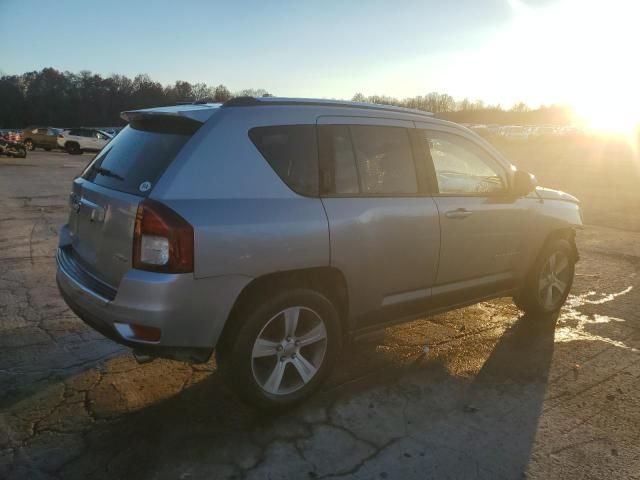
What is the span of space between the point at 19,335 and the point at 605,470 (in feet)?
14.1

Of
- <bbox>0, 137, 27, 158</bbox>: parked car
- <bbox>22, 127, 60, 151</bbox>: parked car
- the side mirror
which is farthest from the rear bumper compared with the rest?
<bbox>22, 127, 60, 151</bbox>: parked car

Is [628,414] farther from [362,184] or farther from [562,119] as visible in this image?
[562,119]

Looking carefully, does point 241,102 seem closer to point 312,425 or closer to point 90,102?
point 312,425

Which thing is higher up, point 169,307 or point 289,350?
→ point 169,307

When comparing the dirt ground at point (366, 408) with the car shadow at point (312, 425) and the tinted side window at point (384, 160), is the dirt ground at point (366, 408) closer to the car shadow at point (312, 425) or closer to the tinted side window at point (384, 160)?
the car shadow at point (312, 425)

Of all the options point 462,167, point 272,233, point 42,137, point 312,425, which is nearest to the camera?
point 272,233

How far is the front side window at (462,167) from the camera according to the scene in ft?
13.1

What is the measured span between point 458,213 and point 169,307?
224cm

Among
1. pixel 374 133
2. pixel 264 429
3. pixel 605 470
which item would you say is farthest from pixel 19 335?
pixel 605 470

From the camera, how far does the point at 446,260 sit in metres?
3.93

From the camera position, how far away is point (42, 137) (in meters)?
36.7

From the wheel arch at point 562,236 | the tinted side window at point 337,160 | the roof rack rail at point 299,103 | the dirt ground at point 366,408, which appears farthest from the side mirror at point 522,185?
the tinted side window at point 337,160

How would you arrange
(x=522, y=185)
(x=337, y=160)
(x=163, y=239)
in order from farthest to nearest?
(x=522, y=185) → (x=337, y=160) → (x=163, y=239)

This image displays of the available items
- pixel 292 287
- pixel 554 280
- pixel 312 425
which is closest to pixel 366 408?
pixel 312 425
